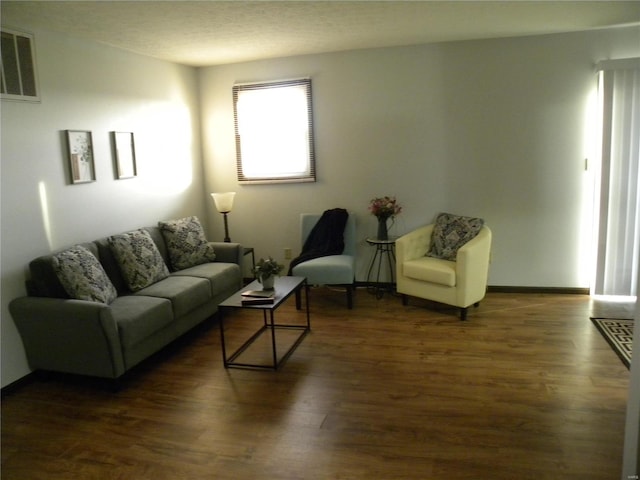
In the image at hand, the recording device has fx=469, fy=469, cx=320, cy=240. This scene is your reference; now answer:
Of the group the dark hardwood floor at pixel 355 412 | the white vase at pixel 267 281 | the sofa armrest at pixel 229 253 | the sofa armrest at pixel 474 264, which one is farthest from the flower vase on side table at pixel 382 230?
the white vase at pixel 267 281

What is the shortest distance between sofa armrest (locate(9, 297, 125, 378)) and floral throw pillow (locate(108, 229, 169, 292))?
681mm

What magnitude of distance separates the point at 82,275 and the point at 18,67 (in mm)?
1428

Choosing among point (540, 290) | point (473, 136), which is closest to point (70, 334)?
point (473, 136)

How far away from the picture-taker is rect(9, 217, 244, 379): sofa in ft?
9.66

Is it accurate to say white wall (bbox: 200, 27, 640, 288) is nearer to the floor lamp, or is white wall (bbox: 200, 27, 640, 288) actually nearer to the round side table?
the round side table

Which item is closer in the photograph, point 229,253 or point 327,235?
point 229,253

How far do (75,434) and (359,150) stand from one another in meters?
3.46

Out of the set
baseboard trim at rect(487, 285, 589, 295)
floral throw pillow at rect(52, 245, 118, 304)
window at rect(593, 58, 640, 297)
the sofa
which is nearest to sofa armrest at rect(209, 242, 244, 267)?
the sofa

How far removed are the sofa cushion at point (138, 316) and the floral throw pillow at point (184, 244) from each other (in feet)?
2.73

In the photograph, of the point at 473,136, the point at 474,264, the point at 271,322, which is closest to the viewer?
the point at 271,322

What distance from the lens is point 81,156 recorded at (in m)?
3.60

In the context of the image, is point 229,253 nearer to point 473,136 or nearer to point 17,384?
point 17,384

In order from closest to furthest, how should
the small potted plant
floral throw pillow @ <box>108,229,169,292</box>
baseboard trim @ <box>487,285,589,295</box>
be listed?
1. the small potted plant
2. floral throw pillow @ <box>108,229,169,292</box>
3. baseboard trim @ <box>487,285,589,295</box>

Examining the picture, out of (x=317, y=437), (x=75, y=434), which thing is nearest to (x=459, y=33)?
(x=317, y=437)
